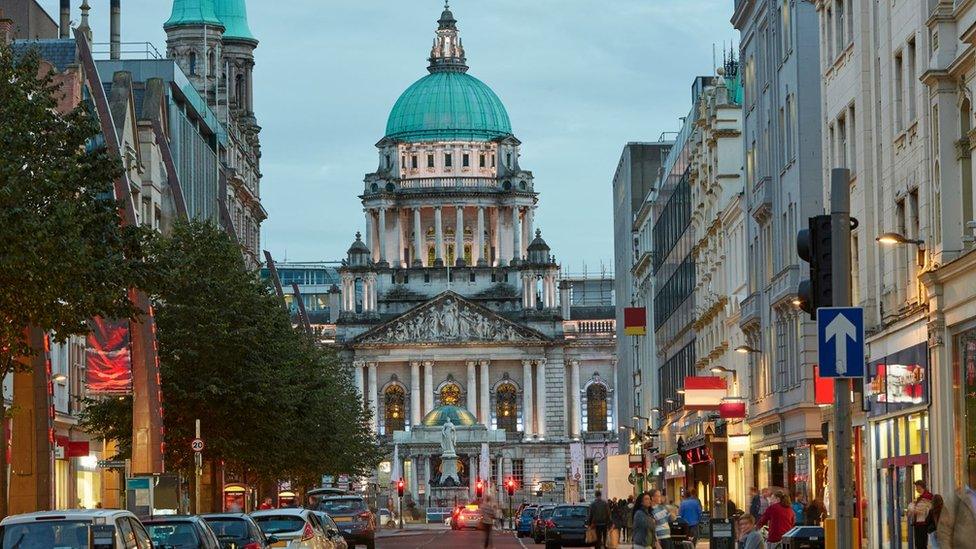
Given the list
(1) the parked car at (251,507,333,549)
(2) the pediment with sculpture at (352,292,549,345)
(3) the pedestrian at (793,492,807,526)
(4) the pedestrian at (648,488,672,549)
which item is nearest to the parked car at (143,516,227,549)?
(1) the parked car at (251,507,333,549)

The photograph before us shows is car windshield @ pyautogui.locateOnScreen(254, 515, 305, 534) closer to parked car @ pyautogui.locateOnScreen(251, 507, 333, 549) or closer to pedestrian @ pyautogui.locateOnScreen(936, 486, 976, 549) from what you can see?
parked car @ pyautogui.locateOnScreen(251, 507, 333, 549)

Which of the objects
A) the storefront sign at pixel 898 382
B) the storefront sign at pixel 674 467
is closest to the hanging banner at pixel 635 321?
the storefront sign at pixel 674 467

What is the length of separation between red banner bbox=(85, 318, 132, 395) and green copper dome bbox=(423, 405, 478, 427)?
13832 cm

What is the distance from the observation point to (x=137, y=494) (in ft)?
142

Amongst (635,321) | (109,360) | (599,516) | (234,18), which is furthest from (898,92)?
(234,18)

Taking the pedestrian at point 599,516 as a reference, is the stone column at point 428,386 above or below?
above

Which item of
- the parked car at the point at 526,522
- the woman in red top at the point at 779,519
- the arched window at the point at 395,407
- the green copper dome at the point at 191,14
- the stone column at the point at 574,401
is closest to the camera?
the woman in red top at the point at 779,519

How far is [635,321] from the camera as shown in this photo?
9906 cm

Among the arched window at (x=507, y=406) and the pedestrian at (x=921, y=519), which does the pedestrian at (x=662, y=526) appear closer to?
the pedestrian at (x=921, y=519)

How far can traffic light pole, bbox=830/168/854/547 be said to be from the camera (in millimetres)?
19797

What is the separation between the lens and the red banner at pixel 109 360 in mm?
44562

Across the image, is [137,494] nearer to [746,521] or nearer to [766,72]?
[746,521]

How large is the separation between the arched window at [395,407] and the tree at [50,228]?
161m

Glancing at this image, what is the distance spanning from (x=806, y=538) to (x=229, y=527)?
8928 mm
